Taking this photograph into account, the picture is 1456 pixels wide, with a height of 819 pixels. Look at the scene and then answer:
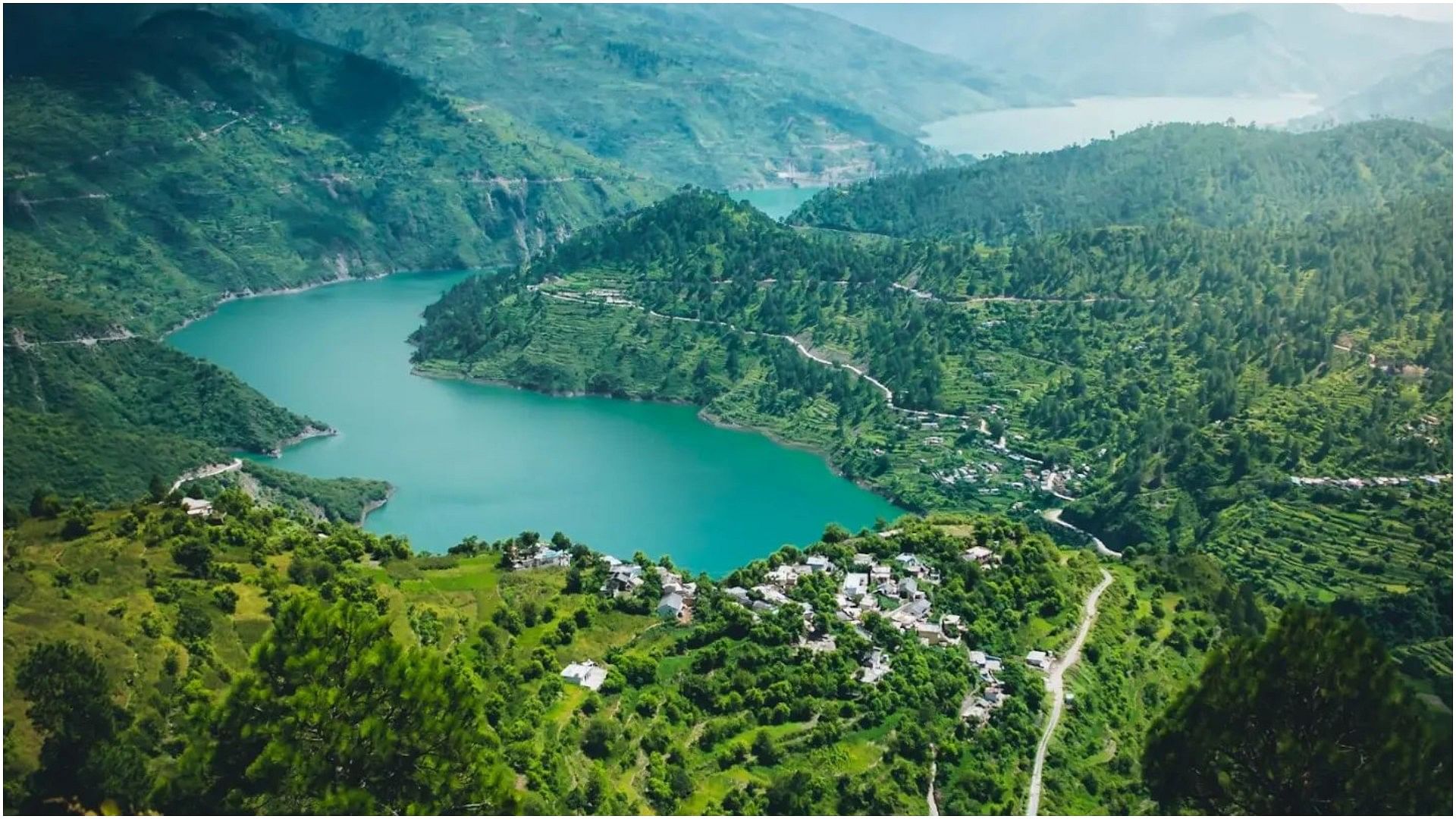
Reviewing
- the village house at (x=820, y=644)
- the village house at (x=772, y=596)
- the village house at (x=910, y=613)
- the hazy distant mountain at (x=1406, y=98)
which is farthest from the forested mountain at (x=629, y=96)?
the village house at (x=820, y=644)

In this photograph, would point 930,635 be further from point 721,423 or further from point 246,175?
point 246,175

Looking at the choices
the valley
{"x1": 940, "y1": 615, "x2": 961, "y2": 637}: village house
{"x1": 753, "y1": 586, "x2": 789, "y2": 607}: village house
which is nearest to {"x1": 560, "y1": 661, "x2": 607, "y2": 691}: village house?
the valley

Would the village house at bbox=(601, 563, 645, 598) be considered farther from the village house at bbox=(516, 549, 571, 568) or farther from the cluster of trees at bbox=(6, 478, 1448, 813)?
the village house at bbox=(516, 549, 571, 568)

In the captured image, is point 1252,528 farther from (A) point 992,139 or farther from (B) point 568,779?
(A) point 992,139

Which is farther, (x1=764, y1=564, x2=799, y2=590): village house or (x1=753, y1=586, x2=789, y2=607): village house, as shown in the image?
(x1=764, y1=564, x2=799, y2=590): village house

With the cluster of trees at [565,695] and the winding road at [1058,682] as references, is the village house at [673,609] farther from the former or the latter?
the winding road at [1058,682]

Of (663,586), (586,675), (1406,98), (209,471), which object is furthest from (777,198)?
(586,675)
